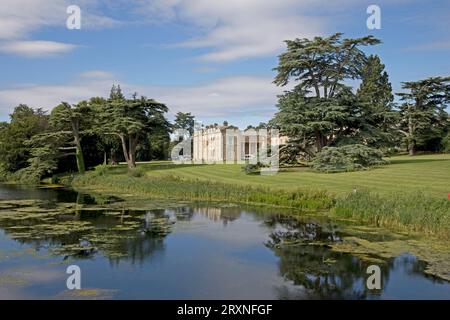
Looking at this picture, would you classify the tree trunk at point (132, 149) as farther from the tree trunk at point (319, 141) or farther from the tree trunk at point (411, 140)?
the tree trunk at point (411, 140)

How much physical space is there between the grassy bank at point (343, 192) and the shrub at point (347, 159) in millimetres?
1364

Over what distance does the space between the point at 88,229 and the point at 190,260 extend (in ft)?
→ 17.5

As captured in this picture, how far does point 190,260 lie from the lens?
11.5 metres

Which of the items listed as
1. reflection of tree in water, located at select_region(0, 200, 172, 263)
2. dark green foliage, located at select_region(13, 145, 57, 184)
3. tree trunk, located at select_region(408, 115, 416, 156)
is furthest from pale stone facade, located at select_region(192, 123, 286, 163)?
reflection of tree in water, located at select_region(0, 200, 172, 263)

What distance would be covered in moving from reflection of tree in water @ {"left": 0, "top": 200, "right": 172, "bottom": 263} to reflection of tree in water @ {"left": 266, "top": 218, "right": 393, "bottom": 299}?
3.64 meters

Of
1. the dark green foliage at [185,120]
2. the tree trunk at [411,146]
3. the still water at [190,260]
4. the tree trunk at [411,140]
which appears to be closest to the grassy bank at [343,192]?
the still water at [190,260]

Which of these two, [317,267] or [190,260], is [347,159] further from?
[190,260]

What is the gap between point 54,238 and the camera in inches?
542

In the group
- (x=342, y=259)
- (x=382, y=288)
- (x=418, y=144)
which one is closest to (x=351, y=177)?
(x=342, y=259)

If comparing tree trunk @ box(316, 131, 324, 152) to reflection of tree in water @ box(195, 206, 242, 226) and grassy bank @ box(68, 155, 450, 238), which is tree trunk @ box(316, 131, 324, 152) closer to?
grassy bank @ box(68, 155, 450, 238)

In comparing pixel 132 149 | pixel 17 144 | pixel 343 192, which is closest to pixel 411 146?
pixel 132 149

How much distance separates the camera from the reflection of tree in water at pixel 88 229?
12.4 meters
